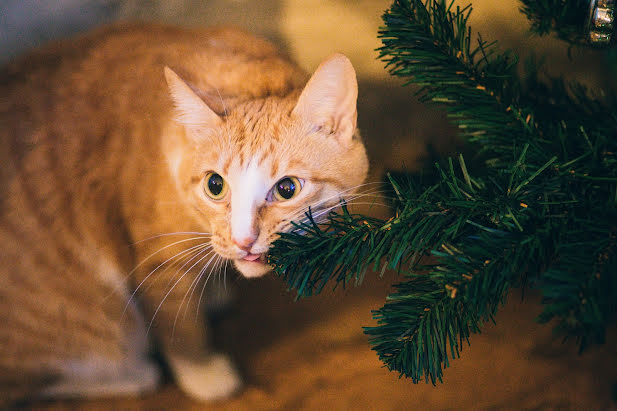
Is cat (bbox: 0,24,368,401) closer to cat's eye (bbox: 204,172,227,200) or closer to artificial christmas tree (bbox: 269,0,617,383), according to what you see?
cat's eye (bbox: 204,172,227,200)

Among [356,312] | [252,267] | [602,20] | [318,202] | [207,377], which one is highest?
[602,20]

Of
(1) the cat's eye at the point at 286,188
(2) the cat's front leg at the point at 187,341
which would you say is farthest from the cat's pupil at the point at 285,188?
(2) the cat's front leg at the point at 187,341

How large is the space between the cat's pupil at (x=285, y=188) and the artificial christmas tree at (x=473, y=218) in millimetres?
123

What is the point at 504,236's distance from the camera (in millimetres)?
469

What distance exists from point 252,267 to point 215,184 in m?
0.16

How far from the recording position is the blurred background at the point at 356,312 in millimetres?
751

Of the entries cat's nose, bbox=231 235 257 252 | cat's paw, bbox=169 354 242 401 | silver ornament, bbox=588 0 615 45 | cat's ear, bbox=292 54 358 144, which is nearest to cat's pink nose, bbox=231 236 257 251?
cat's nose, bbox=231 235 257 252

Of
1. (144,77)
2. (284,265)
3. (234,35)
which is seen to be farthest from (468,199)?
(144,77)

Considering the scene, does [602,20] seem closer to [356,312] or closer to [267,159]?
[267,159]

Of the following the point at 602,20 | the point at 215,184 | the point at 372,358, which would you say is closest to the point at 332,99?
the point at 215,184

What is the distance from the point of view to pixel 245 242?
646 millimetres

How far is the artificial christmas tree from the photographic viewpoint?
47 centimetres

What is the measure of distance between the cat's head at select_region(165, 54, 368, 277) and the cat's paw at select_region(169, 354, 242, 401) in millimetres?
268

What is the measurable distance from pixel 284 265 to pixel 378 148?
15.5 inches
